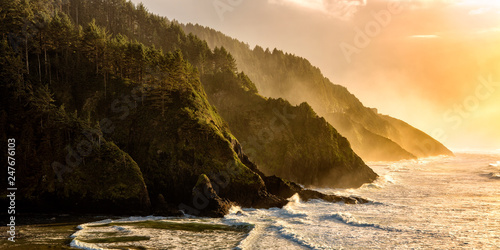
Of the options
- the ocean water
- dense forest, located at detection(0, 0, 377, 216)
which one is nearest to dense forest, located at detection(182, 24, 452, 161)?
dense forest, located at detection(0, 0, 377, 216)

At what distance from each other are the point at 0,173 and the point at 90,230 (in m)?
21.5

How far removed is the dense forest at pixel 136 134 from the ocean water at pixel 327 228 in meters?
5.54

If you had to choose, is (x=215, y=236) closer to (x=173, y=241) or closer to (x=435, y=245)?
(x=173, y=241)

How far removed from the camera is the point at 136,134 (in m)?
53.0

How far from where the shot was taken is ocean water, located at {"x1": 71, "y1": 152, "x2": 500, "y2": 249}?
29938mm

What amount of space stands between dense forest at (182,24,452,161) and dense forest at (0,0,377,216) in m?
66.6

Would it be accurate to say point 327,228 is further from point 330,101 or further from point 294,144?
point 330,101

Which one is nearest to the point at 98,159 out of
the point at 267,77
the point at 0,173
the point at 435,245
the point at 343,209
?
the point at 0,173

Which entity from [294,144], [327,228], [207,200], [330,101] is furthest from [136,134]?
[330,101]

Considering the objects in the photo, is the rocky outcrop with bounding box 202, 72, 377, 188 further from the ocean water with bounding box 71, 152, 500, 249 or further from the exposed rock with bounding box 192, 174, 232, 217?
the exposed rock with bounding box 192, 174, 232, 217

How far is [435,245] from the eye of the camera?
29.6 meters

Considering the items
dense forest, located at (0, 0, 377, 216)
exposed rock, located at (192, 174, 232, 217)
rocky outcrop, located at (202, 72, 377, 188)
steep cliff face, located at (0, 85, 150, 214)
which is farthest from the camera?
rocky outcrop, located at (202, 72, 377, 188)

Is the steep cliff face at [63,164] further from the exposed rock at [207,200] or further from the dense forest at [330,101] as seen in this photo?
the dense forest at [330,101]

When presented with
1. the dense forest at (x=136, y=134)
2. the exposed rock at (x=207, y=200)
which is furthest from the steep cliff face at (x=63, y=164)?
the exposed rock at (x=207, y=200)
